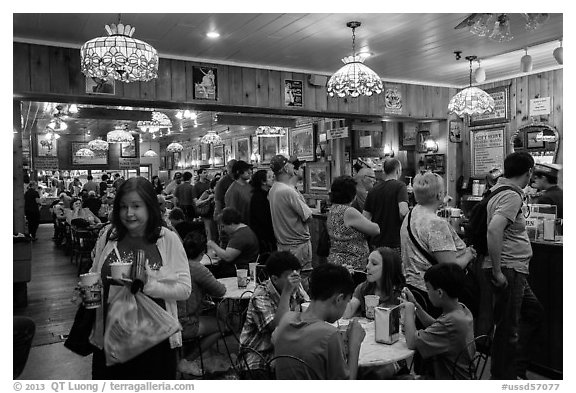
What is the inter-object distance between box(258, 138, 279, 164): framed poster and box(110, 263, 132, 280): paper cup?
9328 millimetres

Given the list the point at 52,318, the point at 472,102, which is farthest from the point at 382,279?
the point at 472,102

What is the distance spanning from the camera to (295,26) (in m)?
4.70

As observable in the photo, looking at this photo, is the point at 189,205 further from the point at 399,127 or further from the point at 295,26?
the point at 295,26

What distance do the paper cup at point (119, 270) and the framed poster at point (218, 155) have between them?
12909 mm

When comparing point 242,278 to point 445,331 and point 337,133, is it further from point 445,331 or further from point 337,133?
point 337,133

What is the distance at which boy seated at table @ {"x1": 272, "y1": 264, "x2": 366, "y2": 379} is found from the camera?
6.36 ft

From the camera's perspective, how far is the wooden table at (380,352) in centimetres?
223

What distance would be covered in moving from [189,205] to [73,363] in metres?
5.34

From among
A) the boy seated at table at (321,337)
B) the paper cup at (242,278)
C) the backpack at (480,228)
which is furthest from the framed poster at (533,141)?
the boy seated at table at (321,337)

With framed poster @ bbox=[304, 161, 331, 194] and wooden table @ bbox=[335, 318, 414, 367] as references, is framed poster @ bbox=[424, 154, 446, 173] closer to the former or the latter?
framed poster @ bbox=[304, 161, 331, 194]

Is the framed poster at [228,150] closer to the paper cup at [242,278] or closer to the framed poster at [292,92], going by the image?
the framed poster at [292,92]

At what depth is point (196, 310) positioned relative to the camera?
3.23 metres

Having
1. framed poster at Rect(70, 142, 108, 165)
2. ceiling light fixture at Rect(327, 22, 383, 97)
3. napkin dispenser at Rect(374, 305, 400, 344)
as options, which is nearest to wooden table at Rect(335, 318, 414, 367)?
napkin dispenser at Rect(374, 305, 400, 344)
